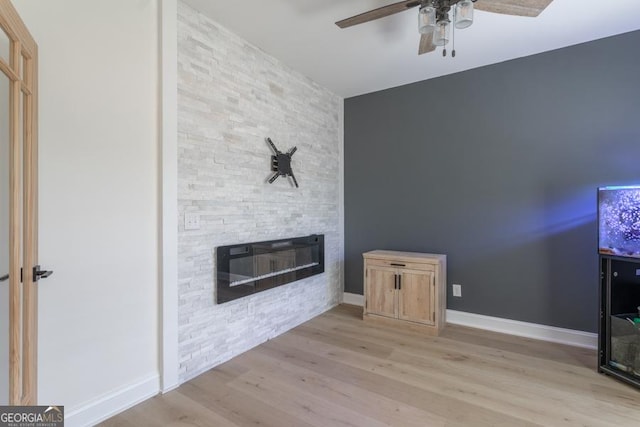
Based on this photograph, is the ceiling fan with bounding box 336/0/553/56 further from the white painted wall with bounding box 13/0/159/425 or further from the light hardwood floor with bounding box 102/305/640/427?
the light hardwood floor with bounding box 102/305/640/427

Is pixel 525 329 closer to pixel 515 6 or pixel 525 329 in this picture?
pixel 525 329

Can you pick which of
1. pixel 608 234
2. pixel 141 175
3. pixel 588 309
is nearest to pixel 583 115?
pixel 608 234

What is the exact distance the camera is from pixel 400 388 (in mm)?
2043

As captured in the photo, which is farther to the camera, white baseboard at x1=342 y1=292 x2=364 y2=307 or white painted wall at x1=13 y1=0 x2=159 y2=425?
white baseboard at x1=342 y1=292 x2=364 y2=307

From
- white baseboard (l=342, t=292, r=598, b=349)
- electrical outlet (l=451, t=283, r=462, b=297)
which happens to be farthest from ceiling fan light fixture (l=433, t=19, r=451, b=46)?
white baseboard (l=342, t=292, r=598, b=349)

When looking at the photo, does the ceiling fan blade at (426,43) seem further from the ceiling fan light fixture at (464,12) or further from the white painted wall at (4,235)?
the white painted wall at (4,235)

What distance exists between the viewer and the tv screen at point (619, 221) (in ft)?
6.66

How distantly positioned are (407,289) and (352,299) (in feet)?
3.30

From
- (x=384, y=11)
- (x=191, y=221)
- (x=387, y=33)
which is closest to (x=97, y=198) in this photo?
(x=191, y=221)

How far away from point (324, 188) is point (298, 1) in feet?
6.43

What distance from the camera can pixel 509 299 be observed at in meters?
2.97

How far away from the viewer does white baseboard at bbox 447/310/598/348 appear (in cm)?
265

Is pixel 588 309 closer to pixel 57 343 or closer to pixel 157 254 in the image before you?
pixel 157 254

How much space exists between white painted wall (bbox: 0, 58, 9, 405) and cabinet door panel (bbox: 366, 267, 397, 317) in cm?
274
